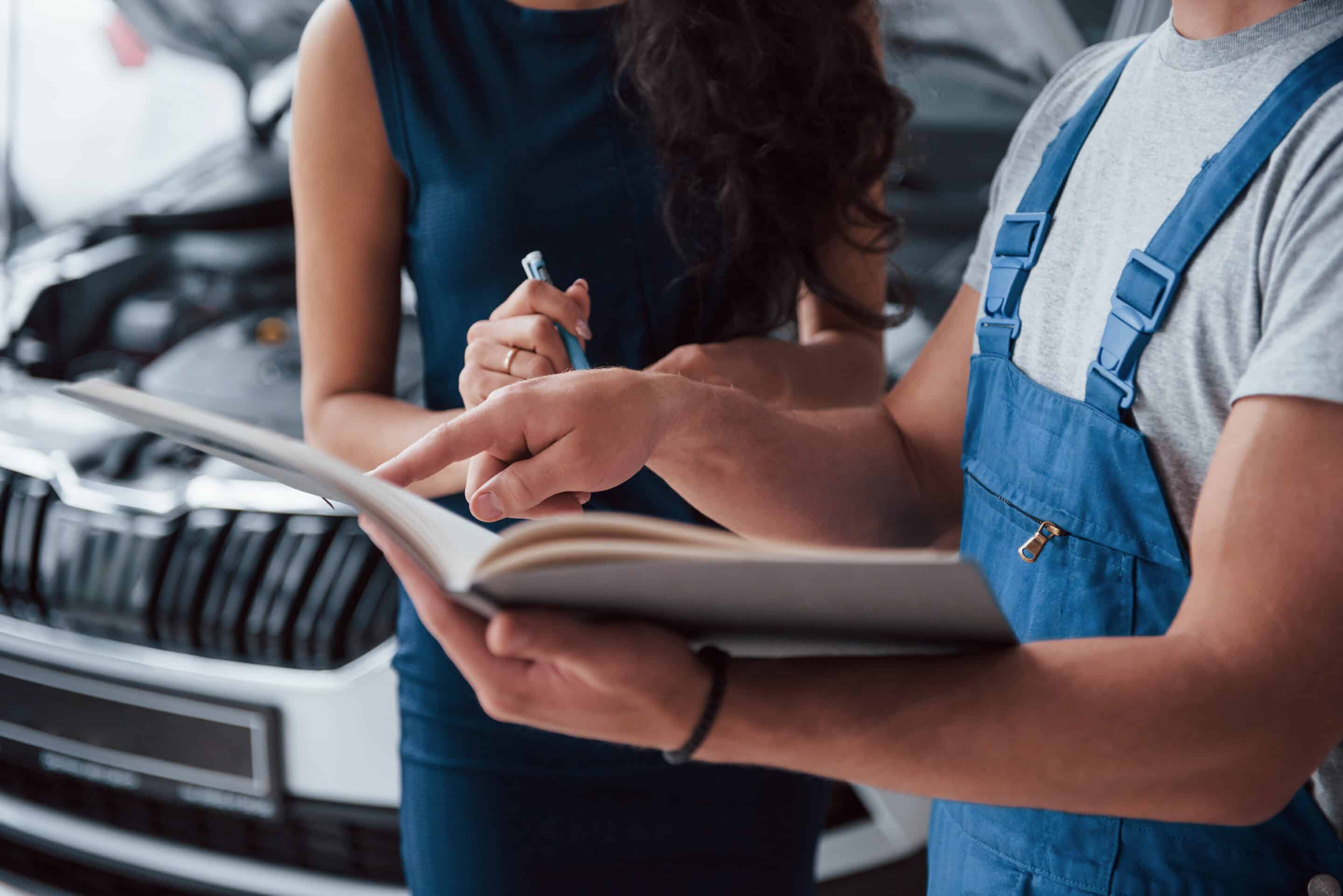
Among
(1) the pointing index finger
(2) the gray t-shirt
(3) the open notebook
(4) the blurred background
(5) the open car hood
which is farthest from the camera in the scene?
(5) the open car hood

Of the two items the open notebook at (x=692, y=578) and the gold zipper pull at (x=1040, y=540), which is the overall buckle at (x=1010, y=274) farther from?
the open notebook at (x=692, y=578)

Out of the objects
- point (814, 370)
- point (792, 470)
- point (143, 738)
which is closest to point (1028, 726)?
point (792, 470)

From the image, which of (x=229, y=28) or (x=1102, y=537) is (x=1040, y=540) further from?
(x=229, y=28)

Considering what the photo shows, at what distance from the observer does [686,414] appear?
0.74 m

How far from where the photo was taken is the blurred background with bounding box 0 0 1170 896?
1.42 m

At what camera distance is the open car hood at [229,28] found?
2.12 m

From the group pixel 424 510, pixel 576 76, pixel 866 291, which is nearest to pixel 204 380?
pixel 576 76

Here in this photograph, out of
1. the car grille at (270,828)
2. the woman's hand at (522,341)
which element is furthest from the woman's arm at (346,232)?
the car grille at (270,828)

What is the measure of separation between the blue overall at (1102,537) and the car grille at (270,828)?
94 centimetres

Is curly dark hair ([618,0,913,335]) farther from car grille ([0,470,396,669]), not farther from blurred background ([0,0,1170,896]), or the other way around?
car grille ([0,470,396,669])

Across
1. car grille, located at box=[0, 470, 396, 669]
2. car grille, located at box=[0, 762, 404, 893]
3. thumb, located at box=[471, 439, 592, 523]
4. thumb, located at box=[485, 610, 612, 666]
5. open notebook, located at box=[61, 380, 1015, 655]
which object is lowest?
car grille, located at box=[0, 762, 404, 893]

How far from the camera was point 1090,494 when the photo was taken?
25.0 inches

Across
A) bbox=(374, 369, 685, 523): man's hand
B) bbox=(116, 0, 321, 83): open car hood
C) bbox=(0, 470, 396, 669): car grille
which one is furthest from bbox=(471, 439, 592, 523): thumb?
bbox=(116, 0, 321, 83): open car hood

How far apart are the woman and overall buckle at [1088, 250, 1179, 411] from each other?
375 millimetres
